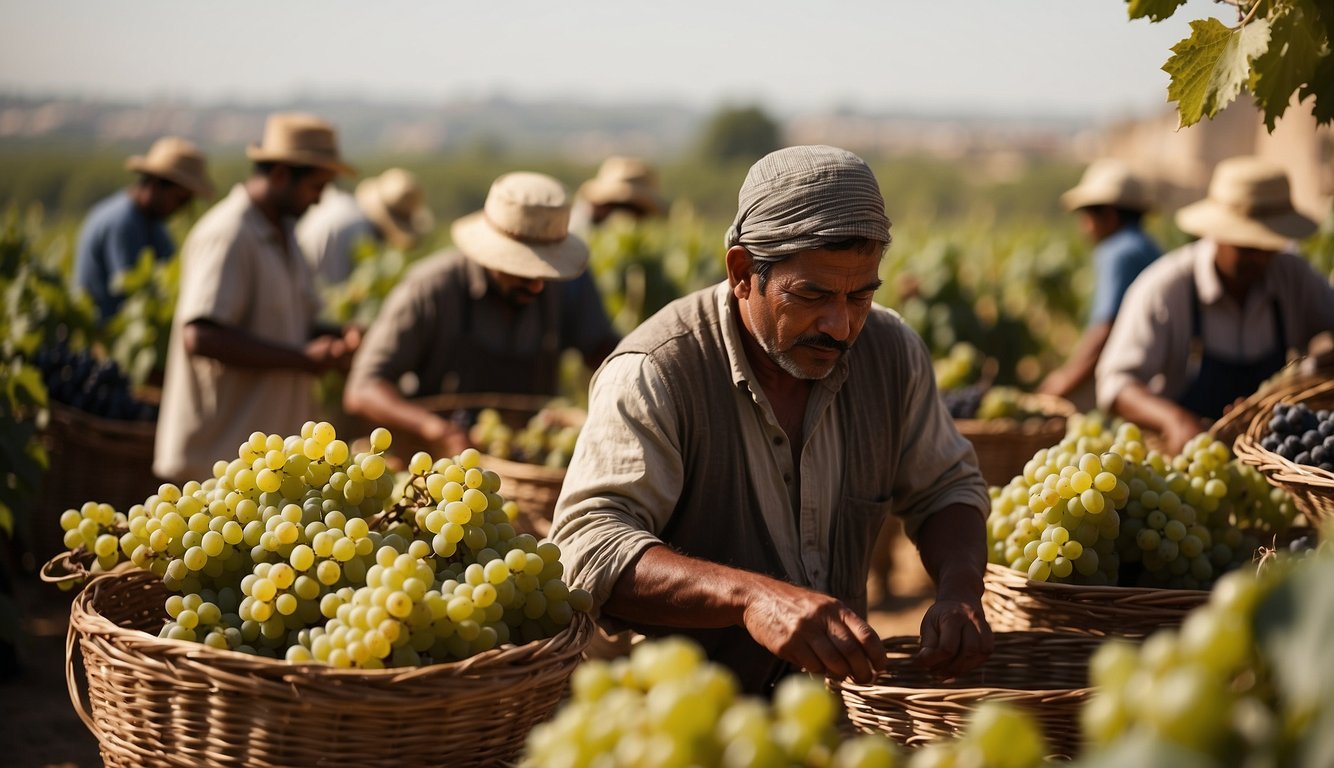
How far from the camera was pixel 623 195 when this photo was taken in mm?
8500

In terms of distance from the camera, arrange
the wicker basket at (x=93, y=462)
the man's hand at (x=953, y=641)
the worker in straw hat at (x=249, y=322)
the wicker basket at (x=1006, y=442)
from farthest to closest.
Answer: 1. the wicker basket at (x=93, y=462)
2. the wicker basket at (x=1006, y=442)
3. the worker in straw hat at (x=249, y=322)
4. the man's hand at (x=953, y=641)

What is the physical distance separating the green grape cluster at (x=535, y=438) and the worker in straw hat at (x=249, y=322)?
0.78 m

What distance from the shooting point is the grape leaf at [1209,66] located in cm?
225

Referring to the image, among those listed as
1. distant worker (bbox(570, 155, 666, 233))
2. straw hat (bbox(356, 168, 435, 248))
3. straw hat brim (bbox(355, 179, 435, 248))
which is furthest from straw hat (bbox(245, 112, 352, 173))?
straw hat (bbox(356, 168, 435, 248))

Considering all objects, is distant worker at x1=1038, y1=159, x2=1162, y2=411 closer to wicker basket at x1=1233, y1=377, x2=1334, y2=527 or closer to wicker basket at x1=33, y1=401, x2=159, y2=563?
wicker basket at x1=1233, y1=377, x2=1334, y2=527

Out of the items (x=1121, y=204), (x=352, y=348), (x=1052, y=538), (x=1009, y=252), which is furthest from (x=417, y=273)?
(x=1009, y=252)

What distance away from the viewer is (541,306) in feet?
17.0

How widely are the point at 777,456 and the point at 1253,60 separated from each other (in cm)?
118

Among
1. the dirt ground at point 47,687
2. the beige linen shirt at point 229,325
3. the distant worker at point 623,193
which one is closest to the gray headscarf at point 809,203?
the dirt ground at point 47,687

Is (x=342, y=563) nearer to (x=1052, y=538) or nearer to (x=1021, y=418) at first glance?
(x=1052, y=538)

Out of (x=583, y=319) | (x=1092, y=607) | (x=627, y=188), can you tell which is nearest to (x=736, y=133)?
(x=627, y=188)

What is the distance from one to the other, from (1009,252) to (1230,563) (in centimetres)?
1290

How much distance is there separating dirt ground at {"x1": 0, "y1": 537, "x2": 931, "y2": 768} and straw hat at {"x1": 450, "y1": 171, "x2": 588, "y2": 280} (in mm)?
2091

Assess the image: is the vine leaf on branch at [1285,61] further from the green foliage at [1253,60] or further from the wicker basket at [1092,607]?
the wicker basket at [1092,607]
